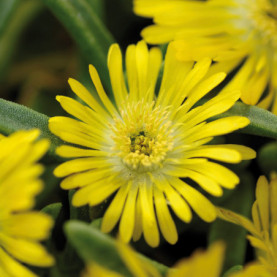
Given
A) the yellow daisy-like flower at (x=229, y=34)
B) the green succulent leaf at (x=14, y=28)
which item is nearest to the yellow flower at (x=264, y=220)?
the yellow daisy-like flower at (x=229, y=34)

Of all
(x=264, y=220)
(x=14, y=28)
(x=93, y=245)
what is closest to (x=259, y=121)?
(x=264, y=220)

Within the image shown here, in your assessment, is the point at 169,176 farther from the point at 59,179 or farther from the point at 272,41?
the point at 272,41

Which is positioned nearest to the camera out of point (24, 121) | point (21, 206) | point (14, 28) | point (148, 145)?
point (21, 206)

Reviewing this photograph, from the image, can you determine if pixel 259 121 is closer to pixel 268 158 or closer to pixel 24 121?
pixel 268 158

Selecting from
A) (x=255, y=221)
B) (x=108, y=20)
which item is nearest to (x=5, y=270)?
(x=255, y=221)

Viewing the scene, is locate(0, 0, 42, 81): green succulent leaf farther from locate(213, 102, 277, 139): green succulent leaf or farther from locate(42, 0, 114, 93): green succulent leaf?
locate(213, 102, 277, 139): green succulent leaf

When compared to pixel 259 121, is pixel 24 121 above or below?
below
